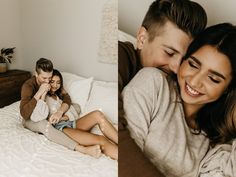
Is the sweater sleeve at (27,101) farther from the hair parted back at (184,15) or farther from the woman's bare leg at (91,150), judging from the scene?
the hair parted back at (184,15)

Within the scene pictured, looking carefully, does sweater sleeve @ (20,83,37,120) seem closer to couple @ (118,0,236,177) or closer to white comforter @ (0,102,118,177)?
white comforter @ (0,102,118,177)

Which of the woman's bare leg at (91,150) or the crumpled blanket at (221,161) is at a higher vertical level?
the crumpled blanket at (221,161)

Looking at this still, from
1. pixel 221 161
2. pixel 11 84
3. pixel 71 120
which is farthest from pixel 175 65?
pixel 11 84

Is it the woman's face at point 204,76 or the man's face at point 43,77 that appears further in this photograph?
the man's face at point 43,77

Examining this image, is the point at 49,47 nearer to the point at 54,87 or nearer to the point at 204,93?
the point at 54,87

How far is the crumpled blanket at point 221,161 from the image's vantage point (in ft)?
1.78

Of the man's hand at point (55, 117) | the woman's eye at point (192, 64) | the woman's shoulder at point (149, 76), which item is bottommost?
the man's hand at point (55, 117)

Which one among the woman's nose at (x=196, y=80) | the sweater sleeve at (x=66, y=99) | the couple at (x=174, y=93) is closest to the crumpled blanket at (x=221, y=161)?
the couple at (x=174, y=93)

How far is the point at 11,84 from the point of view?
29.9 inches

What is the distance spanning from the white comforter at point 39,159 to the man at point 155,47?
0.24ft

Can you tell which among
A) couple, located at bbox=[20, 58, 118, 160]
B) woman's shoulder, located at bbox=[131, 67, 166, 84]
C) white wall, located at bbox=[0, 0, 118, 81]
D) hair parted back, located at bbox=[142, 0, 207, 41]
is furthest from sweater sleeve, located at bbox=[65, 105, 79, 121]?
hair parted back, located at bbox=[142, 0, 207, 41]

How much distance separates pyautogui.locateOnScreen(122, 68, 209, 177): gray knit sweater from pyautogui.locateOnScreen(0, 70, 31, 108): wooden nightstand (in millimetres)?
313

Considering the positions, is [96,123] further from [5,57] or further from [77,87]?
[5,57]

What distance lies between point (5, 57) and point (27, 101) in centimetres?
14
